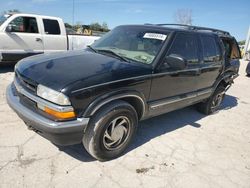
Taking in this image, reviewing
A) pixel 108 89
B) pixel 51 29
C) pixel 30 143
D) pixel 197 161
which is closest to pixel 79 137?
pixel 108 89

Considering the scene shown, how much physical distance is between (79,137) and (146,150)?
4.28 ft

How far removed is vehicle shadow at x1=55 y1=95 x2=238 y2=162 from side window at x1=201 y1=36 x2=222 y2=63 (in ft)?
4.49

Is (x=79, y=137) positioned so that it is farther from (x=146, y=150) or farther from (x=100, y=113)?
(x=146, y=150)

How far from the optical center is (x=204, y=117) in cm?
541

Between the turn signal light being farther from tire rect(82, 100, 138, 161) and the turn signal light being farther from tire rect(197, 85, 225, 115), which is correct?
tire rect(197, 85, 225, 115)

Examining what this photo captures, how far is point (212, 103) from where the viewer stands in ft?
18.1

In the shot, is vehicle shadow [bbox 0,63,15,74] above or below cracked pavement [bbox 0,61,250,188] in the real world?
above

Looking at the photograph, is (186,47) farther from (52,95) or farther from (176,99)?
(52,95)

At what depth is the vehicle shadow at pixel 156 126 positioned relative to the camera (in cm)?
329

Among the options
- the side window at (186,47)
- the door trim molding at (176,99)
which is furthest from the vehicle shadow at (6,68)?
the side window at (186,47)

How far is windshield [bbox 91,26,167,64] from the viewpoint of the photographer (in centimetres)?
352

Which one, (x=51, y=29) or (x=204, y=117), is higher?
(x=51, y=29)

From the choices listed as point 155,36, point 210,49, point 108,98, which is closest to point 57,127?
point 108,98

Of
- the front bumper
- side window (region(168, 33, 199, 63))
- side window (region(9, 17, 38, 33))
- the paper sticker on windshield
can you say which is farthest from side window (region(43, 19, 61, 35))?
the front bumper
